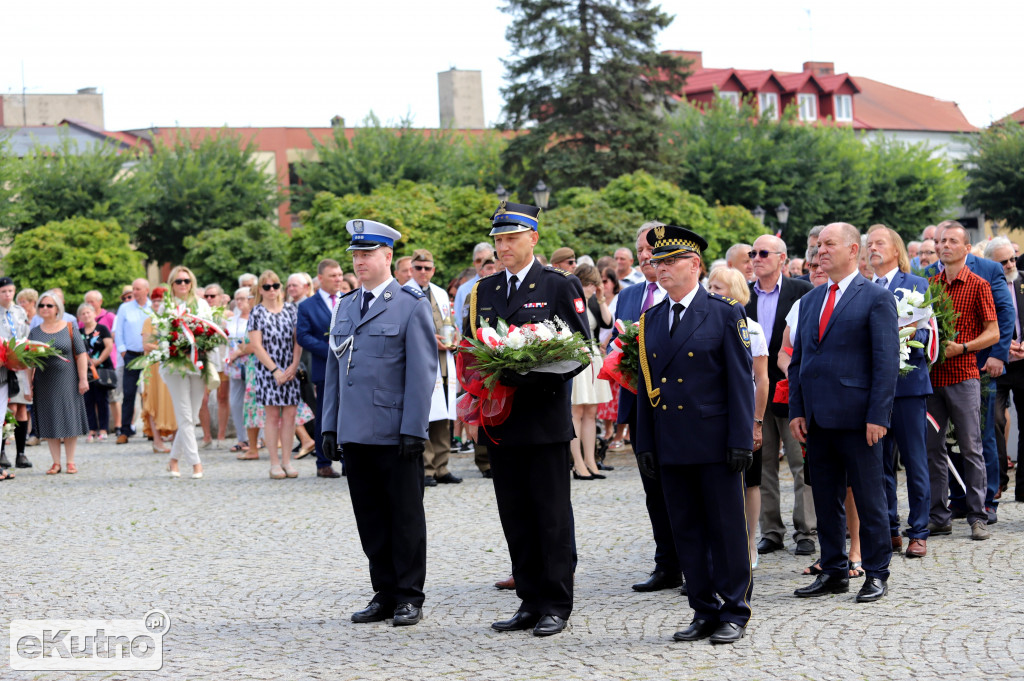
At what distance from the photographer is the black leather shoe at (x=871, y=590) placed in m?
6.73

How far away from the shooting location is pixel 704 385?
6.18 m

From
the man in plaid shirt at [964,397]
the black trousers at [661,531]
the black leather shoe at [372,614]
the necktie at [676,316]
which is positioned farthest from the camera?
the man in plaid shirt at [964,397]

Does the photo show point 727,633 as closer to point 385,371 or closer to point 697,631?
point 697,631

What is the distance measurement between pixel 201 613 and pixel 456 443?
939cm

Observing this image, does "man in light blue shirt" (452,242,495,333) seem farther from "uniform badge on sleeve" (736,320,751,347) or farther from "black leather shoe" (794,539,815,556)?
"uniform badge on sleeve" (736,320,751,347)

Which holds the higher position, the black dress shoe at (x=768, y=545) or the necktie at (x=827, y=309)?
the necktie at (x=827, y=309)

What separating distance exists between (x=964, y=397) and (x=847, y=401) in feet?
7.87

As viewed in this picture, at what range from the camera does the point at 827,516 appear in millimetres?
7082

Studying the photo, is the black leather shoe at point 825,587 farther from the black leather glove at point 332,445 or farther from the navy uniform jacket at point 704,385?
the black leather glove at point 332,445

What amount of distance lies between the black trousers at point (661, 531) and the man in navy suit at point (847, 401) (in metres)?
0.82

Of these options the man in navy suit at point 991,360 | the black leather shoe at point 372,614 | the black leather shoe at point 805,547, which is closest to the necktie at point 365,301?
the black leather shoe at point 372,614

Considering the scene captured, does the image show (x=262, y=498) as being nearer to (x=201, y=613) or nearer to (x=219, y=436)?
(x=201, y=613)

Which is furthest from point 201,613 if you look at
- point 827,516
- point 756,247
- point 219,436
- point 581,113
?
point 581,113

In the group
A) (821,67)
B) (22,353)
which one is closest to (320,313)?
(22,353)
